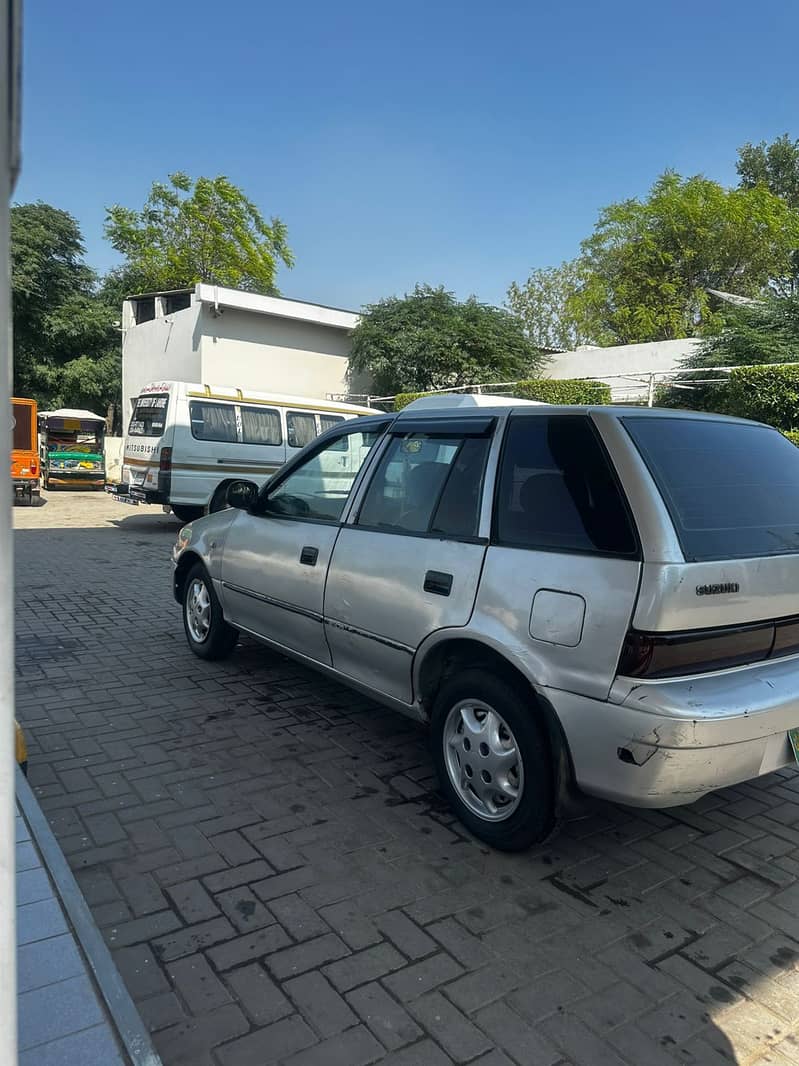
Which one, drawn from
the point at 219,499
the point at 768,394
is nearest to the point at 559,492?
the point at 219,499

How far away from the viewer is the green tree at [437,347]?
73.9ft

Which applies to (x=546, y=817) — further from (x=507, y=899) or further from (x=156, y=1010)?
(x=156, y=1010)

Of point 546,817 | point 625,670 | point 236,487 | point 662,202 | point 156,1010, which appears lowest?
point 156,1010

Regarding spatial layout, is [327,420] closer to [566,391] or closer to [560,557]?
[566,391]

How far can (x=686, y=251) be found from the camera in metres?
34.5

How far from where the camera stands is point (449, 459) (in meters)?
3.61

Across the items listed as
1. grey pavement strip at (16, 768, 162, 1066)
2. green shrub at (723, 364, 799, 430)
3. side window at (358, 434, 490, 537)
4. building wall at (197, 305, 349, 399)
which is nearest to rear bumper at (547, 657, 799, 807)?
side window at (358, 434, 490, 537)

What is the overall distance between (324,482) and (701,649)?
8.11 ft

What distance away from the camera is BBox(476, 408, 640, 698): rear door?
8.68 ft

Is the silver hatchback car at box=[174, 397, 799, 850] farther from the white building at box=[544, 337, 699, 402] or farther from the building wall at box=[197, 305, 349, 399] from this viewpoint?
the building wall at box=[197, 305, 349, 399]

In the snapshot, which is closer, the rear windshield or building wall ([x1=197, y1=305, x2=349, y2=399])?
the rear windshield

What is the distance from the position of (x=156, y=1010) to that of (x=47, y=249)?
1399 inches

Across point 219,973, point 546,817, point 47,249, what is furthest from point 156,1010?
point 47,249

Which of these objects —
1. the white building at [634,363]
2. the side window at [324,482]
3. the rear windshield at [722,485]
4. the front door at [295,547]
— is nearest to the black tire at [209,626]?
the front door at [295,547]
